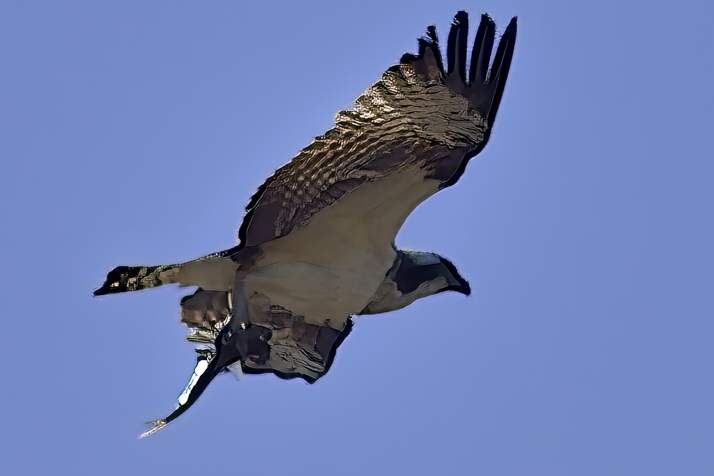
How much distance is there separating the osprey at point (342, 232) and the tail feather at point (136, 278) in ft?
0.03

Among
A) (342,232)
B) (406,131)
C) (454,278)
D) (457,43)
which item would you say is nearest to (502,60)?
(457,43)

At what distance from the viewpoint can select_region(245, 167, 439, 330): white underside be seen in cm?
1469

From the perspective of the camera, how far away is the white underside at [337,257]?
14.7 meters

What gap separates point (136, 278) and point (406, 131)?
259cm

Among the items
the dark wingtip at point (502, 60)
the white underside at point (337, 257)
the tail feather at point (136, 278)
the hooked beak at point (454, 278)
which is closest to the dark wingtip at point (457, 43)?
the dark wingtip at point (502, 60)

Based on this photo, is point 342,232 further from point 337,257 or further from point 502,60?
point 502,60

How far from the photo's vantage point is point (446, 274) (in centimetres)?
1530

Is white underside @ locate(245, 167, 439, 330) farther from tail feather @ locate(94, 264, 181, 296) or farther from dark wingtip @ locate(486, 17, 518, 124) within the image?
dark wingtip @ locate(486, 17, 518, 124)

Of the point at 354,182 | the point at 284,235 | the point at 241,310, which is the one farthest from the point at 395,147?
the point at 241,310

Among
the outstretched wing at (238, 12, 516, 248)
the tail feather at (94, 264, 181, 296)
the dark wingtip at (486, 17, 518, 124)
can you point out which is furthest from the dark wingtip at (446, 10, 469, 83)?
the tail feather at (94, 264, 181, 296)

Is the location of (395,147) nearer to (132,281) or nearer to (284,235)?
(284,235)

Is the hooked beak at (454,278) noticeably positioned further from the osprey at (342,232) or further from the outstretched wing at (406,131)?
the outstretched wing at (406,131)

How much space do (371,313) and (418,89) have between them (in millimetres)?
2679

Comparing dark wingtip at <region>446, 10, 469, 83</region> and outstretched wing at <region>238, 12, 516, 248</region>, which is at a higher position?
dark wingtip at <region>446, 10, 469, 83</region>
